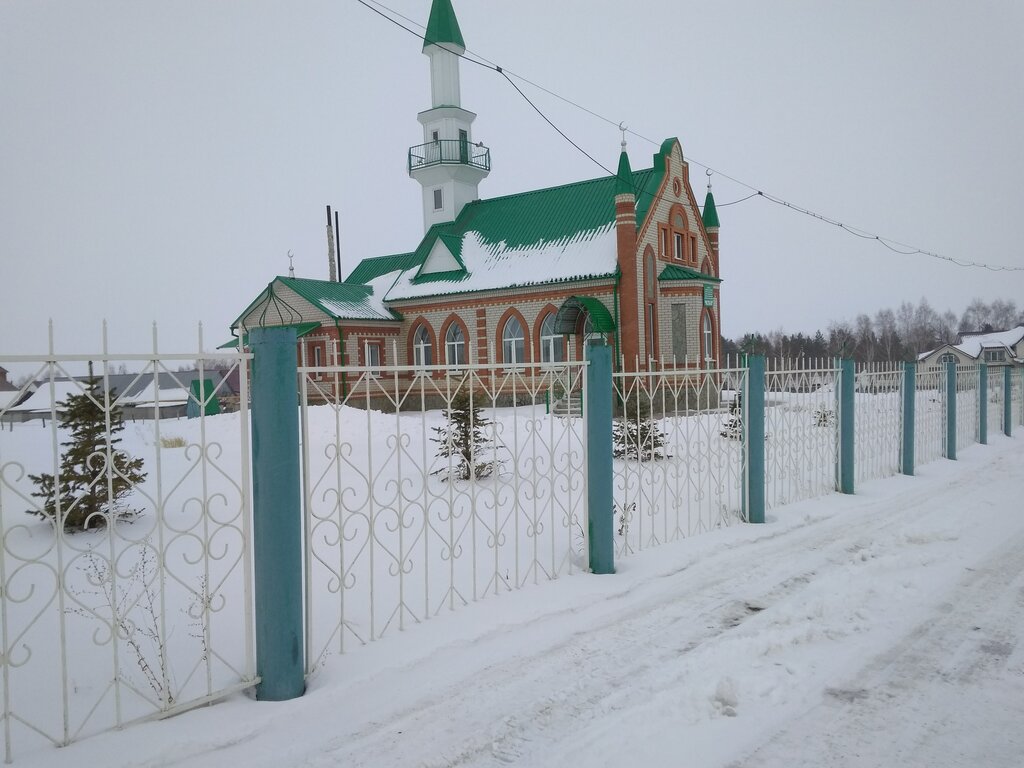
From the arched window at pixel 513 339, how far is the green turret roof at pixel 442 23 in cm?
1182

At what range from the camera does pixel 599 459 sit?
5371 mm

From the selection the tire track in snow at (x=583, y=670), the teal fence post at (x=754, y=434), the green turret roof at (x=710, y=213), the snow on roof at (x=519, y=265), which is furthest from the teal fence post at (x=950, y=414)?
the green turret roof at (x=710, y=213)

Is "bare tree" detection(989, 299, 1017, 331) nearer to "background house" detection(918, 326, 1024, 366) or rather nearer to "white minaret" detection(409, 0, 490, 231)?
"background house" detection(918, 326, 1024, 366)

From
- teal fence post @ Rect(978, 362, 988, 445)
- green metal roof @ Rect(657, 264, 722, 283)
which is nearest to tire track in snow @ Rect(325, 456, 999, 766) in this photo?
teal fence post @ Rect(978, 362, 988, 445)

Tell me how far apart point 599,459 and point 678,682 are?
1.93 meters

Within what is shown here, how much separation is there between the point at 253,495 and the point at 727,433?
207 inches

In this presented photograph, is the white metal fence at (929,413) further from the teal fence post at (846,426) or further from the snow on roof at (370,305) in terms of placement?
the snow on roof at (370,305)

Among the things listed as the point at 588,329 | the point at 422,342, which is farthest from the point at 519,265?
the point at 422,342

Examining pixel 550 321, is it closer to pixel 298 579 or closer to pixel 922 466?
pixel 922 466

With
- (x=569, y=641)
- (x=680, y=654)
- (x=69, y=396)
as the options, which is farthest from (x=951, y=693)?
(x=69, y=396)

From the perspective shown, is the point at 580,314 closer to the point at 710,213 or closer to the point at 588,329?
the point at 588,329

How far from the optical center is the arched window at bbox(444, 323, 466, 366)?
78.5ft

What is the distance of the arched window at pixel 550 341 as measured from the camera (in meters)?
22.0

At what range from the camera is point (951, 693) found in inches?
143
